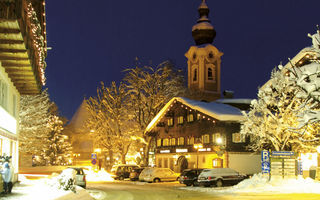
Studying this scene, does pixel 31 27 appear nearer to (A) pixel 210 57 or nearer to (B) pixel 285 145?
(B) pixel 285 145

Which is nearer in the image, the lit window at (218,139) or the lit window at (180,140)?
the lit window at (218,139)

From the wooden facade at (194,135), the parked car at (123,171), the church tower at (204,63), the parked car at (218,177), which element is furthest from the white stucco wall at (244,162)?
the church tower at (204,63)

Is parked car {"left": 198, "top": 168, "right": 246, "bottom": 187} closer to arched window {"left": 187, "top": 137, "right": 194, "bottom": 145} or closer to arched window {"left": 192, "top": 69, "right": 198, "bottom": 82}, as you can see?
arched window {"left": 187, "top": 137, "right": 194, "bottom": 145}

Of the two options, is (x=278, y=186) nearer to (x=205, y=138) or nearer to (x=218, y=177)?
(x=218, y=177)

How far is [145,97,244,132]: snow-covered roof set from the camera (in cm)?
4312

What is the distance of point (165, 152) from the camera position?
177ft

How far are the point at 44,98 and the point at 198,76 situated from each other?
36179mm

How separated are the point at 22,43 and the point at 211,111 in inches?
1193

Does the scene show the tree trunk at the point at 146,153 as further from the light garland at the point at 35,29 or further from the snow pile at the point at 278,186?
the light garland at the point at 35,29

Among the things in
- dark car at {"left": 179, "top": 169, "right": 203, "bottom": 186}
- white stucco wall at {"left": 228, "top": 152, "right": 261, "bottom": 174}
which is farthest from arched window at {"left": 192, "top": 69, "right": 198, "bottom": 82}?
dark car at {"left": 179, "top": 169, "right": 203, "bottom": 186}

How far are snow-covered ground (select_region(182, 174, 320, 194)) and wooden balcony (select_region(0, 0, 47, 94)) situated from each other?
528 inches

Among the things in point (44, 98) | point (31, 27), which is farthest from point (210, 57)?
point (31, 27)

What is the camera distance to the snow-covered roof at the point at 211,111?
4312 cm

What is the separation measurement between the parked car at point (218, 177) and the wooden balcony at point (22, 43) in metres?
13.5
